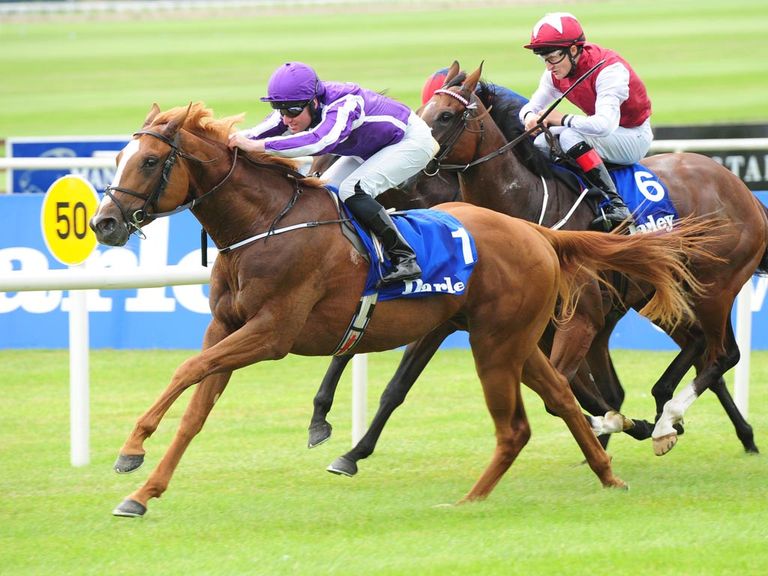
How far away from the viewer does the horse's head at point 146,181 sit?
478cm

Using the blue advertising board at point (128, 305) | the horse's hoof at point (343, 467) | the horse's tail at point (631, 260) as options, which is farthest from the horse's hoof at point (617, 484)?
the blue advertising board at point (128, 305)

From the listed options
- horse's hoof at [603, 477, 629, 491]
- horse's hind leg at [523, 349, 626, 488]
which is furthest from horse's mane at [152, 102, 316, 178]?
horse's hoof at [603, 477, 629, 491]

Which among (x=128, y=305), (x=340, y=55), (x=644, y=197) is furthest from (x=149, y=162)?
(x=340, y=55)

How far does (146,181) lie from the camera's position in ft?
16.0

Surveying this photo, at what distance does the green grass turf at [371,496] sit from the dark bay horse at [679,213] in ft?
1.13

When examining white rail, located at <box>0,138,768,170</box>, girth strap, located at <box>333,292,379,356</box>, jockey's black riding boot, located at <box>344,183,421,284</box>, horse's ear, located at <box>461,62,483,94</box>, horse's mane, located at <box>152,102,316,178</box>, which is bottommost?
white rail, located at <box>0,138,768,170</box>

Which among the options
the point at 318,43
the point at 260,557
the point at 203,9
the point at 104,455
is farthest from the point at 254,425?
the point at 203,9

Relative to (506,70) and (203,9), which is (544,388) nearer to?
(506,70)

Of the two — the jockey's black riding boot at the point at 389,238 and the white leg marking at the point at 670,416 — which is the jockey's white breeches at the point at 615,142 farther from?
the jockey's black riding boot at the point at 389,238

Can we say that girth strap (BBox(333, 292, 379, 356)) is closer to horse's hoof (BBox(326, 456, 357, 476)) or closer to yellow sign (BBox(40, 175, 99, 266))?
horse's hoof (BBox(326, 456, 357, 476))

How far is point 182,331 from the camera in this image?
30.3 feet

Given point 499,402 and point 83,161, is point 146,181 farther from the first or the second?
point 83,161

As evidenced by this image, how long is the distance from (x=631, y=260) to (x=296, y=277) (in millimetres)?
1567

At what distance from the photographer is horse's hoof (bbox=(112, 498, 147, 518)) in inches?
194
